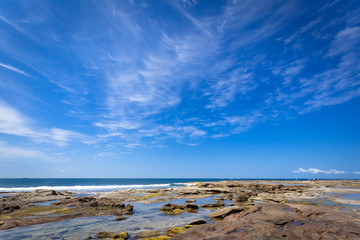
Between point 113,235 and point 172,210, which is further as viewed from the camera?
point 172,210

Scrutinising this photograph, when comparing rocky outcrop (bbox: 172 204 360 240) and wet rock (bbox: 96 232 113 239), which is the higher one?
rocky outcrop (bbox: 172 204 360 240)

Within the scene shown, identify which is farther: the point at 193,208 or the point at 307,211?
the point at 193,208

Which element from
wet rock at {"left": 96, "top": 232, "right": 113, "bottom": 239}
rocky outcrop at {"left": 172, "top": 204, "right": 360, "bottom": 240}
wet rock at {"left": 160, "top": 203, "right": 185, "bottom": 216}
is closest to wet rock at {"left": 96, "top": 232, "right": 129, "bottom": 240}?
wet rock at {"left": 96, "top": 232, "right": 113, "bottom": 239}

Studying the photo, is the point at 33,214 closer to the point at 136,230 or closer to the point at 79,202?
the point at 79,202

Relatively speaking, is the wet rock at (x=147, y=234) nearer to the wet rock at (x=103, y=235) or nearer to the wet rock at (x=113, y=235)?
the wet rock at (x=113, y=235)

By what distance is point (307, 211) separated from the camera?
65.6 ft

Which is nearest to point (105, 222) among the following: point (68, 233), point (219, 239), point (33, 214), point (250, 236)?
point (68, 233)

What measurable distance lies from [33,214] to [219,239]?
2453 cm

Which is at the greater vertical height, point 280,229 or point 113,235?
point 280,229

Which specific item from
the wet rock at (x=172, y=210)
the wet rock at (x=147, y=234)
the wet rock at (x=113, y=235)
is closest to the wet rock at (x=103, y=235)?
the wet rock at (x=113, y=235)

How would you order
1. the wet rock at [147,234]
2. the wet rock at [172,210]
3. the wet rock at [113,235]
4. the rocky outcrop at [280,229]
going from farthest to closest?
the wet rock at [172,210] → the wet rock at [147,234] → the wet rock at [113,235] → the rocky outcrop at [280,229]

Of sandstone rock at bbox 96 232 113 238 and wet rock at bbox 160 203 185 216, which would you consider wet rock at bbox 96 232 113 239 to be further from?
wet rock at bbox 160 203 185 216

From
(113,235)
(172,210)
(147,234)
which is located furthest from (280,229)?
(172,210)

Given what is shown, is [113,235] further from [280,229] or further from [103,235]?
[280,229]
